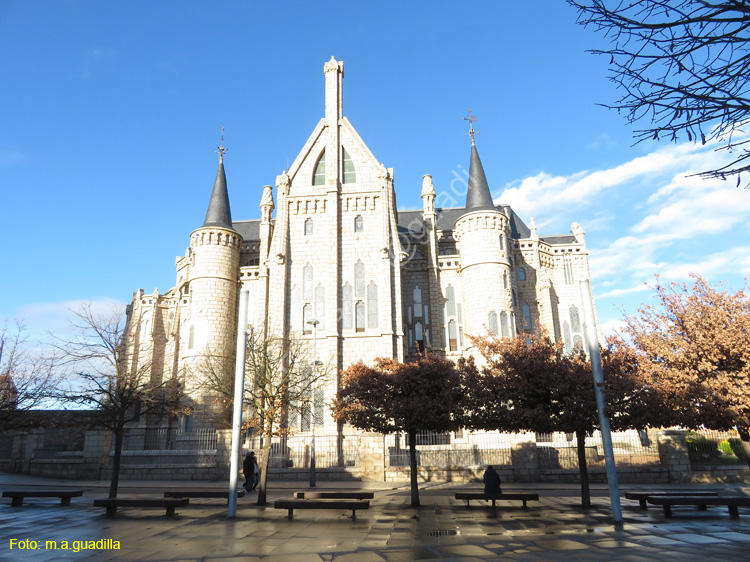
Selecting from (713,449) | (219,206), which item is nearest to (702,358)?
(713,449)

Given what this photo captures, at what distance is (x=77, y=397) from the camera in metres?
18.0

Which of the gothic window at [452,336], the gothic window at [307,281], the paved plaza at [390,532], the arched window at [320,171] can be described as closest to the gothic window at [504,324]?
the gothic window at [452,336]

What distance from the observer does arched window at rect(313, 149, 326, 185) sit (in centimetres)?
3750

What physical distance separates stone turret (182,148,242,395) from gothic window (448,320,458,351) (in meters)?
15.1

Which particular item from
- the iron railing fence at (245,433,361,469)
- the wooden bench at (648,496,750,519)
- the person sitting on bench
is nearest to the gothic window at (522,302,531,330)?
the iron railing fence at (245,433,361,469)

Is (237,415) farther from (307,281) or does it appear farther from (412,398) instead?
(307,281)

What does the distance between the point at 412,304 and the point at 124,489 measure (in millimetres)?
22419

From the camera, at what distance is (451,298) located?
37344mm

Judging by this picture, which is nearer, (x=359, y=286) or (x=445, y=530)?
(x=445, y=530)

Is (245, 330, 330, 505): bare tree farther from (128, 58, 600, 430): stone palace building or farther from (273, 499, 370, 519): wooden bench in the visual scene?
(273, 499, 370, 519): wooden bench

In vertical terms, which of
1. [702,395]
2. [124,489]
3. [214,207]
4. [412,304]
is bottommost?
[124,489]

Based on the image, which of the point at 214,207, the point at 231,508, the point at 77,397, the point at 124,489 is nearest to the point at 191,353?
the point at 214,207

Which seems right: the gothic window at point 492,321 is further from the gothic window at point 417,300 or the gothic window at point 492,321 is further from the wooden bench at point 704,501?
the wooden bench at point 704,501

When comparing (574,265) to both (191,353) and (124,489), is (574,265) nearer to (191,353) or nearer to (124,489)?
(191,353)
